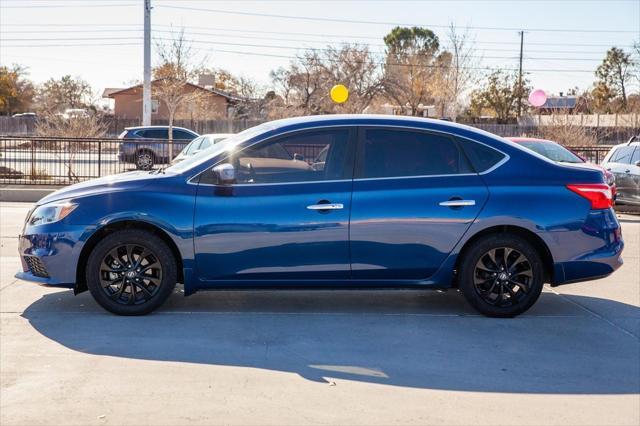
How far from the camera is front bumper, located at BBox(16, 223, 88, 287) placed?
674 cm

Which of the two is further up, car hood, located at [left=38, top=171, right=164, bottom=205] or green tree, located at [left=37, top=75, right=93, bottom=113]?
green tree, located at [left=37, top=75, right=93, bottom=113]

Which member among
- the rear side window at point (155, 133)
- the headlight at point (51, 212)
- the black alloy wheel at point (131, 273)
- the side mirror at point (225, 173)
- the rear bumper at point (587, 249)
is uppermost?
the rear side window at point (155, 133)

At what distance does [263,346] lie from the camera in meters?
6.06

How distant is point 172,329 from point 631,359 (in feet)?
11.6

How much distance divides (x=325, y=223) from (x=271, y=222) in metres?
0.45

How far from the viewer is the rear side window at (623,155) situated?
1590 centimetres

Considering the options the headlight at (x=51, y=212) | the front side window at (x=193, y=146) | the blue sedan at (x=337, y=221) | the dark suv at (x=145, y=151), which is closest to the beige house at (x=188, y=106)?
the dark suv at (x=145, y=151)

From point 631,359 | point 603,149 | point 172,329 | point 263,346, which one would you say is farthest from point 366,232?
point 603,149

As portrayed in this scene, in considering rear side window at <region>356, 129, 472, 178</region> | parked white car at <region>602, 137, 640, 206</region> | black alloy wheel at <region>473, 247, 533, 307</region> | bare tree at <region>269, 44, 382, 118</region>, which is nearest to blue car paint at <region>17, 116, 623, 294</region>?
rear side window at <region>356, 129, 472, 178</region>

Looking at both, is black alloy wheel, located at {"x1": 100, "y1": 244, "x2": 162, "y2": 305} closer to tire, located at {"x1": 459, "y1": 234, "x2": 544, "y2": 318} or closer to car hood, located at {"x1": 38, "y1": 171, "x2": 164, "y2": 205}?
car hood, located at {"x1": 38, "y1": 171, "x2": 164, "y2": 205}

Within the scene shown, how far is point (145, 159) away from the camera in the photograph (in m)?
20.8

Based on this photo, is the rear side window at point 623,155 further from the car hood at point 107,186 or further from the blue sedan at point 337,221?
the car hood at point 107,186

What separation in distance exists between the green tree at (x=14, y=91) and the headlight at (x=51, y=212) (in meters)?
73.9

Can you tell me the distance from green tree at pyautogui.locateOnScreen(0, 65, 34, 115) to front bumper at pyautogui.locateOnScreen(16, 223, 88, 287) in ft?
243
